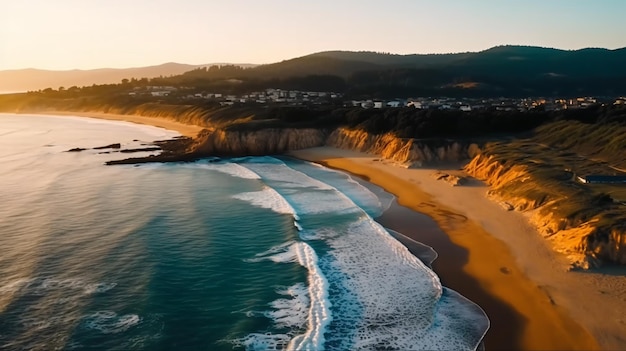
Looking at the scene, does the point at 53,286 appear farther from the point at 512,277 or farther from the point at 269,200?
the point at 512,277

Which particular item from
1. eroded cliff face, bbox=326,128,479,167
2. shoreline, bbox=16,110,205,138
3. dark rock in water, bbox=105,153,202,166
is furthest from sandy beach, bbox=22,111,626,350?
shoreline, bbox=16,110,205,138

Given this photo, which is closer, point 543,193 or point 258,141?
point 543,193

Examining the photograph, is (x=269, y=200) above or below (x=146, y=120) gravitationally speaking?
below

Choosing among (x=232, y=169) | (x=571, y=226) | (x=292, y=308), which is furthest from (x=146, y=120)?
(x=292, y=308)

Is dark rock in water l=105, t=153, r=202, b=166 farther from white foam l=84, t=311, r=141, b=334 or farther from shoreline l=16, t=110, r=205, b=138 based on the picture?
white foam l=84, t=311, r=141, b=334

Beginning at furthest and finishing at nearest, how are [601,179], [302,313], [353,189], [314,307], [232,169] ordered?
[232,169] → [353,189] → [601,179] → [314,307] → [302,313]

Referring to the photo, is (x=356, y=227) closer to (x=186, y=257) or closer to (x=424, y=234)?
(x=424, y=234)

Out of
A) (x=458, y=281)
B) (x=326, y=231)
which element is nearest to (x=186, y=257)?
(x=326, y=231)

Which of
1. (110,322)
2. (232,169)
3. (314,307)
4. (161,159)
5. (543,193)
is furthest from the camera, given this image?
(161,159)
